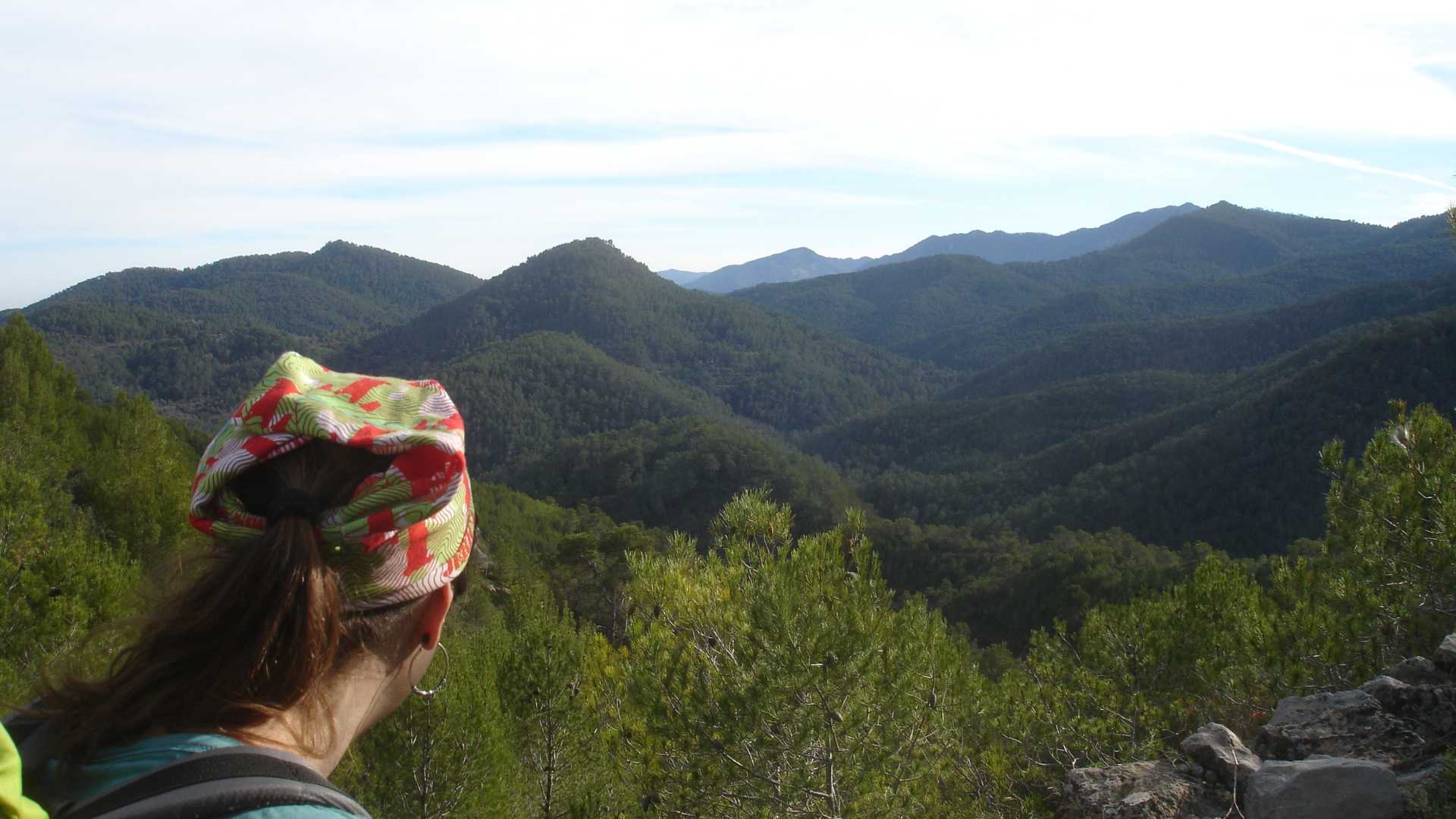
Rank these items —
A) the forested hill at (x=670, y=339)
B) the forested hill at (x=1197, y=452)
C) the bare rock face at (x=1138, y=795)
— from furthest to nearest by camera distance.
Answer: the forested hill at (x=670, y=339), the forested hill at (x=1197, y=452), the bare rock face at (x=1138, y=795)

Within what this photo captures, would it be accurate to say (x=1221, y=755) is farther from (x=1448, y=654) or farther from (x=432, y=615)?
(x=432, y=615)

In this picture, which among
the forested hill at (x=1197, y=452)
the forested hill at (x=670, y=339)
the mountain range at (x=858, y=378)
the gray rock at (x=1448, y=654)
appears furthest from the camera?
the forested hill at (x=670, y=339)

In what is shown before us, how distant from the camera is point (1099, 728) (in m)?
5.62

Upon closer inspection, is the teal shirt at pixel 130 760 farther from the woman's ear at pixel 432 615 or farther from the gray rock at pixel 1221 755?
the gray rock at pixel 1221 755

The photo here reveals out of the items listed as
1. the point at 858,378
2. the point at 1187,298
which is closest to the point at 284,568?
the point at 858,378

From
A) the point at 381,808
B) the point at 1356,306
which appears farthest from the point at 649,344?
the point at 381,808

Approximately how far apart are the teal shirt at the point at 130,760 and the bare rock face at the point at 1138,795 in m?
4.08

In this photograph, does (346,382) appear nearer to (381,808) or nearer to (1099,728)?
(1099,728)

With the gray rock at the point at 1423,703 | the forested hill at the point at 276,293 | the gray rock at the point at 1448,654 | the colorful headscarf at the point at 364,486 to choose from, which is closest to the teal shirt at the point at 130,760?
the colorful headscarf at the point at 364,486

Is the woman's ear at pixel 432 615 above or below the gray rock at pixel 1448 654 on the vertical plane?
above

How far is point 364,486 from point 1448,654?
550 cm

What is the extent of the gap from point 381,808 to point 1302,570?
7755mm

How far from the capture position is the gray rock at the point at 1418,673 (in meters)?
4.74

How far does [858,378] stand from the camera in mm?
147000
